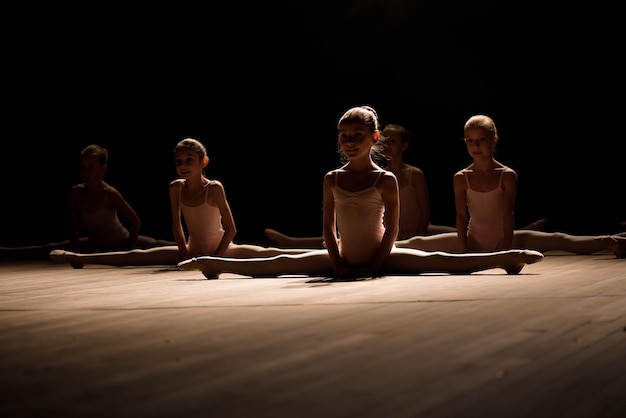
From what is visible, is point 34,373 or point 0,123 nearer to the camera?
point 34,373

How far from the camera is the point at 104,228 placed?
7.28 meters

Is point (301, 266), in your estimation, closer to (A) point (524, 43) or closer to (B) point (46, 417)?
(B) point (46, 417)

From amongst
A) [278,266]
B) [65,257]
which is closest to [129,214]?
[65,257]

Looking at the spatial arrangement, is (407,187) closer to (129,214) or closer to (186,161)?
(186,161)

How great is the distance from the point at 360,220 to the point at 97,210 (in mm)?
3248

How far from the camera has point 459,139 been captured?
9109 mm

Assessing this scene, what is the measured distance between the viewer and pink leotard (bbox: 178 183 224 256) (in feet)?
19.9

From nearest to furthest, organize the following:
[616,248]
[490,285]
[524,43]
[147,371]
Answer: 1. [147,371]
2. [490,285]
3. [616,248]
4. [524,43]

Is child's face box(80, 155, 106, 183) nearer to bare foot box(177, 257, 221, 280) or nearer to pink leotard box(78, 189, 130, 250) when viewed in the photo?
pink leotard box(78, 189, 130, 250)

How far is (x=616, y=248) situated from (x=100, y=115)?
18.7ft

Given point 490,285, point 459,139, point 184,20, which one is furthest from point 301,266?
point 184,20

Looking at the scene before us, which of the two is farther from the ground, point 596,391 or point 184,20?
point 184,20

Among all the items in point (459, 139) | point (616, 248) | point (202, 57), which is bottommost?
point (616, 248)

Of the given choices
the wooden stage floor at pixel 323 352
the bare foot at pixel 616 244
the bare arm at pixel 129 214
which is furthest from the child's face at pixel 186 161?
the bare foot at pixel 616 244
